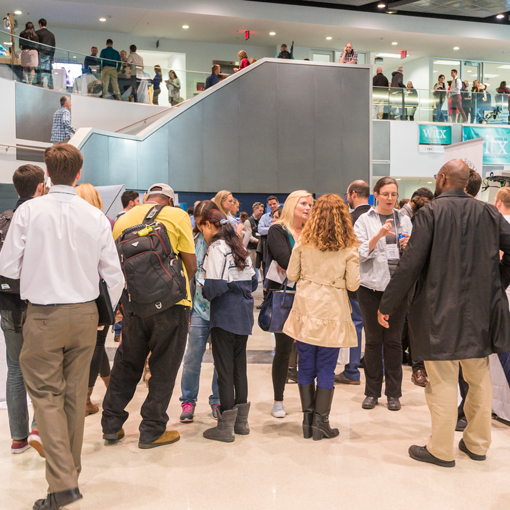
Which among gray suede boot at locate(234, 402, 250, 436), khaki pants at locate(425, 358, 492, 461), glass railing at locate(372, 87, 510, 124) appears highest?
glass railing at locate(372, 87, 510, 124)

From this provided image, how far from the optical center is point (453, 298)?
296 centimetres

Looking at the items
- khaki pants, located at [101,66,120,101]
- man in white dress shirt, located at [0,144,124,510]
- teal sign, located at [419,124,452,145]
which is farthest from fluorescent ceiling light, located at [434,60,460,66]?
man in white dress shirt, located at [0,144,124,510]

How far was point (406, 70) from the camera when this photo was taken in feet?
75.4

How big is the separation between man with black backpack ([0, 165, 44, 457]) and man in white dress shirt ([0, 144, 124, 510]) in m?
0.44

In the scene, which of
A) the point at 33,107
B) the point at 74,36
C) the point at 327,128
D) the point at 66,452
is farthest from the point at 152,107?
the point at 66,452

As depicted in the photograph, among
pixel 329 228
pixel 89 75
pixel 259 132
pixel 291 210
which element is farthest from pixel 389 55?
pixel 329 228

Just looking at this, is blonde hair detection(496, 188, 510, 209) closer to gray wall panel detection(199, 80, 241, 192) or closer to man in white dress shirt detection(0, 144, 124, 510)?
man in white dress shirt detection(0, 144, 124, 510)

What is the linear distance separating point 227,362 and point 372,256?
1406 millimetres

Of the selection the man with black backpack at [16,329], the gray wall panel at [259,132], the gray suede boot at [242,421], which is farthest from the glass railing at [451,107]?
the man with black backpack at [16,329]

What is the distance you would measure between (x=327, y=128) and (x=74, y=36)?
413 inches

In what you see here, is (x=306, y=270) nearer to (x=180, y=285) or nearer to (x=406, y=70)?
(x=180, y=285)

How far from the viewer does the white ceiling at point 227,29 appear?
1703 cm

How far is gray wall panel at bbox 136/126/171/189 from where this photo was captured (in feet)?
39.7

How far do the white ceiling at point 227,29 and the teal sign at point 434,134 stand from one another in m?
5.33
